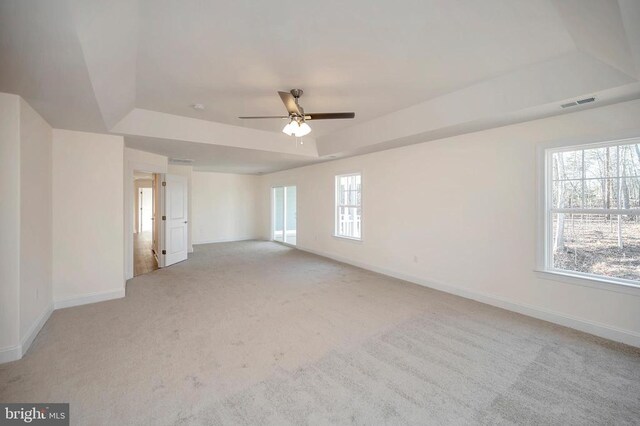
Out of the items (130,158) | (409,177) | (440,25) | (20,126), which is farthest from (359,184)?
(20,126)

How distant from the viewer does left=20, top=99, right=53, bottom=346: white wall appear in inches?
103

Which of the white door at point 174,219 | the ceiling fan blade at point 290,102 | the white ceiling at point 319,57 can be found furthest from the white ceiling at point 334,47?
the white door at point 174,219

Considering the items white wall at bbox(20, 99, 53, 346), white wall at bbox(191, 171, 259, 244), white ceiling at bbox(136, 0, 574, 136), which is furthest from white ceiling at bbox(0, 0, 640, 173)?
white wall at bbox(191, 171, 259, 244)

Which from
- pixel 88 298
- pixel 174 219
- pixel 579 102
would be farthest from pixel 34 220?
pixel 579 102

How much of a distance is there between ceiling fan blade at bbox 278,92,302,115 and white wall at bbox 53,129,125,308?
281 cm

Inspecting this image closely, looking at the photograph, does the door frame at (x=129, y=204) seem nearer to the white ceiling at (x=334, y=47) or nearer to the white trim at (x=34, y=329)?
the white trim at (x=34, y=329)

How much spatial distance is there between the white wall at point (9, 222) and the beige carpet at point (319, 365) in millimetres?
314

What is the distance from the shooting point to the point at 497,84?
2949mm

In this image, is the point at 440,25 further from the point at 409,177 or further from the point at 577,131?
the point at 409,177

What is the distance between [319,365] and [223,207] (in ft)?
25.1

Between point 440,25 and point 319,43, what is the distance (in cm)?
94

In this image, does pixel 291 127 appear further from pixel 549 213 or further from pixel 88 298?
pixel 88 298

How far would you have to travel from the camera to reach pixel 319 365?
231cm

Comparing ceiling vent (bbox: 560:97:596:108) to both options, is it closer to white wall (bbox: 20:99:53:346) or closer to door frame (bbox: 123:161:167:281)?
white wall (bbox: 20:99:53:346)
